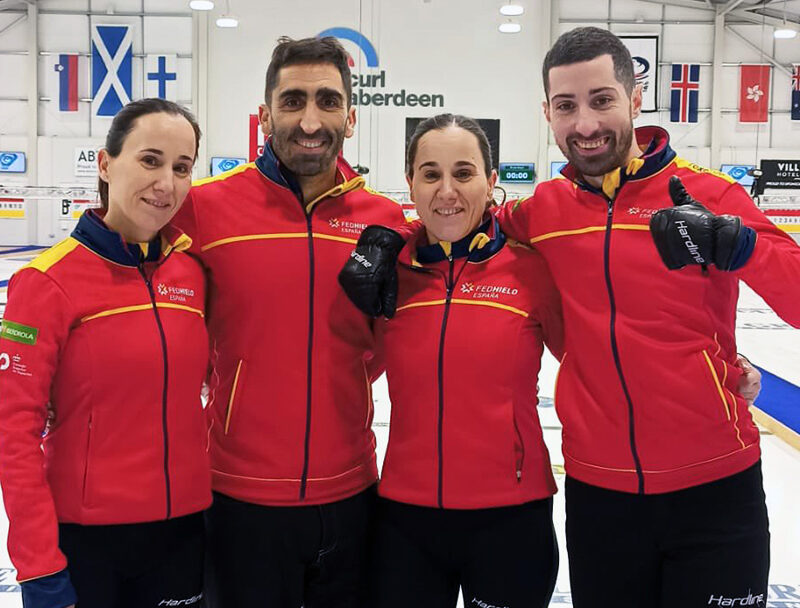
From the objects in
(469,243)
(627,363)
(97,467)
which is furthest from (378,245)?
(97,467)

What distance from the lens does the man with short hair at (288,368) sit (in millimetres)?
2180

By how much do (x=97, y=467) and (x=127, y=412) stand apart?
0.15m

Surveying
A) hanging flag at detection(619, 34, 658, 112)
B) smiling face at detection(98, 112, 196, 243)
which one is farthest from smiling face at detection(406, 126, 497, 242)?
hanging flag at detection(619, 34, 658, 112)

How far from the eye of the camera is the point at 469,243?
2246mm

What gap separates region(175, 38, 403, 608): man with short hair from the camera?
7.15ft

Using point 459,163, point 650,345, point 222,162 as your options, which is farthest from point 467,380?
point 222,162

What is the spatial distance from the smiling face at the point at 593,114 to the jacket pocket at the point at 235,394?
1.10 metres

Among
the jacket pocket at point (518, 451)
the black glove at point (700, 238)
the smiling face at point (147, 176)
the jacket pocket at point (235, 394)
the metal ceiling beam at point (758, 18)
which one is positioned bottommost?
the jacket pocket at point (518, 451)

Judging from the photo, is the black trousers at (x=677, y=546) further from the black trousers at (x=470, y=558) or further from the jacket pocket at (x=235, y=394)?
the jacket pocket at (x=235, y=394)

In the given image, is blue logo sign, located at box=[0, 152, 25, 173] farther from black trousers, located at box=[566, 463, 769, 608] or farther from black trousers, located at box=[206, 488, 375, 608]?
black trousers, located at box=[566, 463, 769, 608]

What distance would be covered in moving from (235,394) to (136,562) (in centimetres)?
51

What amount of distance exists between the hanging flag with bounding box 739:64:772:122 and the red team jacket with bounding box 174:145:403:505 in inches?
801

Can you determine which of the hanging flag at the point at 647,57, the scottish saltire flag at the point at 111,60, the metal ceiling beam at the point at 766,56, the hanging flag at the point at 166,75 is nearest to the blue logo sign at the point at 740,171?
the metal ceiling beam at the point at 766,56

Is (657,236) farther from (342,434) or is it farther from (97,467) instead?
(97,467)
